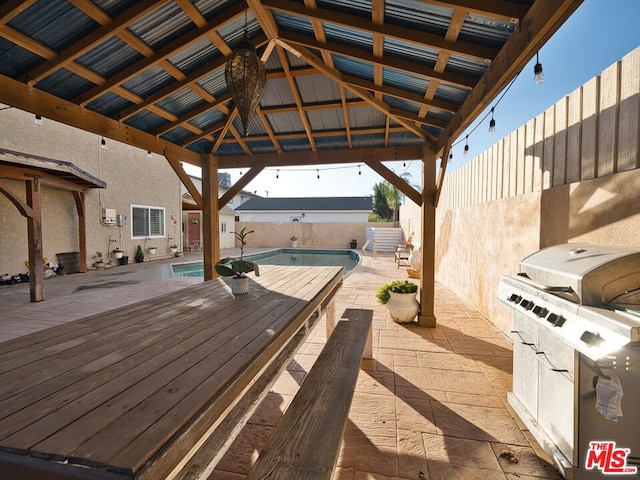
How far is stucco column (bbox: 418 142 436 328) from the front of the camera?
404 centimetres

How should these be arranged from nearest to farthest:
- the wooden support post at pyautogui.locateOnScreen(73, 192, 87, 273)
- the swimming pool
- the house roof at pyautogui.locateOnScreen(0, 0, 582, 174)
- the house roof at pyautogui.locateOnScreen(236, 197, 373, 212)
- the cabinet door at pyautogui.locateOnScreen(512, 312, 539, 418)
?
the cabinet door at pyautogui.locateOnScreen(512, 312, 539, 418) < the house roof at pyautogui.locateOnScreen(0, 0, 582, 174) < the wooden support post at pyautogui.locateOnScreen(73, 192, 87, 273) < the swimming pool < the house roof at pyautogui.locateOnScreen(236, 197, 373, 212)

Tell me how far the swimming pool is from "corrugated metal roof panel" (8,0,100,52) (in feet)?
28.7

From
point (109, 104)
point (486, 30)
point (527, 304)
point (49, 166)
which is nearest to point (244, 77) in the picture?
point (486, 30)

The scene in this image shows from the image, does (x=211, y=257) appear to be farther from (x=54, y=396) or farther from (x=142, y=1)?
(x=54, y=396)

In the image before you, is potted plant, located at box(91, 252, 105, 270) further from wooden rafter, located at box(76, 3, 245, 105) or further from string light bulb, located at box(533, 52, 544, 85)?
string light bulb, located at box(533, 52, 544, 85)

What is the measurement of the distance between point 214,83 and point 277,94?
0.79m

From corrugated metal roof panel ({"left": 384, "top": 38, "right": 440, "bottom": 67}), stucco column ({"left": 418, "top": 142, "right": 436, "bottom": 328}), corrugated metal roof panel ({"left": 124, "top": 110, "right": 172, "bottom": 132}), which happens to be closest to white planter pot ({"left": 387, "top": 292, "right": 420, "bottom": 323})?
stucco column ({"left": 418, "top": 142, "right": 436, "bottom": 328})

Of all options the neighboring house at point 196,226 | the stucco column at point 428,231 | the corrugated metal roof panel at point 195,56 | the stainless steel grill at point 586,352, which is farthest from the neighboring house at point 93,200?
the stainless steel grill at point 586,352

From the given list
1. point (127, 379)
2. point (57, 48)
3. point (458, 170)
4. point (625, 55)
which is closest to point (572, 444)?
point (127, 379)

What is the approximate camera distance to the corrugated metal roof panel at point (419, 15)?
206 cm

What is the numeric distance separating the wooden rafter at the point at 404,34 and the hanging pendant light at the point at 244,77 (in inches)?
28.2

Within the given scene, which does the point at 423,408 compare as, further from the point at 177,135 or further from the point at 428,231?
the point at 177,135

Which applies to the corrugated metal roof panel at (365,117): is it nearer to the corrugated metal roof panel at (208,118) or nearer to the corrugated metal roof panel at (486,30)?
the corrugated metal roof panel at (486,30)

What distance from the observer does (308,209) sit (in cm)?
2611
